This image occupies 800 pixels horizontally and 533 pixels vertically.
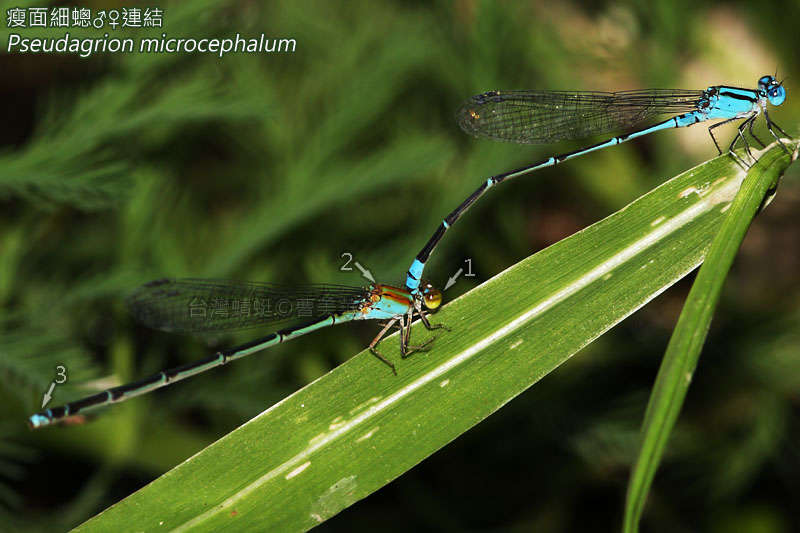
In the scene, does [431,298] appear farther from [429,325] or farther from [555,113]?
[555,113]

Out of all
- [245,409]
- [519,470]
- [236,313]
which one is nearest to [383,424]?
[236,313]

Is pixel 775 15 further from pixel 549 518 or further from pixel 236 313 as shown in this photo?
pixel 236 313

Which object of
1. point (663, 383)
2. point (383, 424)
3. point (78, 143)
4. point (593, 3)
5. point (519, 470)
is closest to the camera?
point (663, 383)

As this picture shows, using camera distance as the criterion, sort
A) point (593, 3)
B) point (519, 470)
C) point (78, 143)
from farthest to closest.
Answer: point (593, 3), point (519, 470), point (78, 143)

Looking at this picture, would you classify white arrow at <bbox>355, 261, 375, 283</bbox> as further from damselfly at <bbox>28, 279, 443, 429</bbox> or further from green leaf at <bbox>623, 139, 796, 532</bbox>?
green leaf at <bbox>623, 139, 796, 532</bbox>

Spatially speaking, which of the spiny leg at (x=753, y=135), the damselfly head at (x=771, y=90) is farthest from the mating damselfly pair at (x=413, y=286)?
the spiny leg at (x=753, y=135)

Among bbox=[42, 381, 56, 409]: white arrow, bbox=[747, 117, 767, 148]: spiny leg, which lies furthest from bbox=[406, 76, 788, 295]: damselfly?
bbox=[42, 381, 56, 409]: white arrow

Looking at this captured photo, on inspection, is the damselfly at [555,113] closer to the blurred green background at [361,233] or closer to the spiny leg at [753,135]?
the blurred green background at [361,233]
